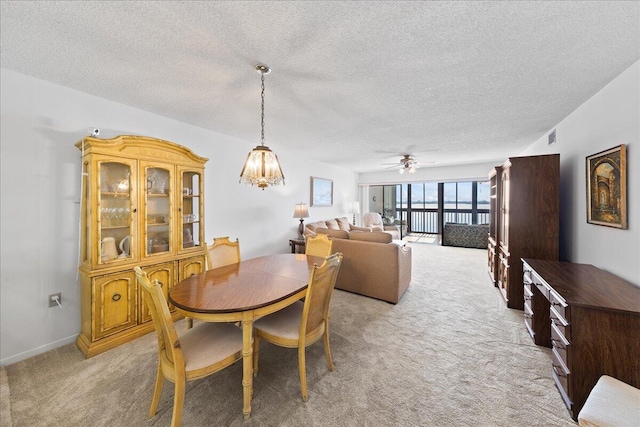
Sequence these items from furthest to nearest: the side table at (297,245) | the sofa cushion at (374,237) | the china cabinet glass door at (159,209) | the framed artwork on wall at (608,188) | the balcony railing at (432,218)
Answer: the balcony railing at (432,218)
the side table at (297,245)
the sofa cushion at (374,237)
the china cabinet glass door at (159,209)
the framed artwork on wall at (608,188)

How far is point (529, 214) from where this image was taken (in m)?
2.75

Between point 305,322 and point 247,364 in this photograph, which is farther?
point 305,322

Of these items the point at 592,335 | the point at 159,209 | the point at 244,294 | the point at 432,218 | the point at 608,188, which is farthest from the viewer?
the point at 432,218

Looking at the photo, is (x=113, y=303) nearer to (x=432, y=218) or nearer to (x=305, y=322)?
(x=305, y=322)

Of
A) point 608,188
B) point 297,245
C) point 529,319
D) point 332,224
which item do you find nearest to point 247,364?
point 529,319

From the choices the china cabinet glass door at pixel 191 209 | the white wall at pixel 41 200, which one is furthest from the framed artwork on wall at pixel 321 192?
the white wall at pixel 41 200

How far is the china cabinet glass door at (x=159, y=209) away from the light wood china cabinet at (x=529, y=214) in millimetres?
4038

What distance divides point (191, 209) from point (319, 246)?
174cm

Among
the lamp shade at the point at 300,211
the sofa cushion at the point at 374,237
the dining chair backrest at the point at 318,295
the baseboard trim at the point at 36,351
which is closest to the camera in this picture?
the dining chair backrest at the point at 318,295

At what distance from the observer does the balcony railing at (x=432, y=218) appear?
8337 mm

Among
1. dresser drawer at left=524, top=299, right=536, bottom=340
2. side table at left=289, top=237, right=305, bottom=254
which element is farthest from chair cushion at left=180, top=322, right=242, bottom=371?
side table at left=289, top=237, right=305, bottom=254

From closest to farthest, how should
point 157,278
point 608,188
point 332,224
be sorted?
point 608,188 < point 157,278 < point 332,224

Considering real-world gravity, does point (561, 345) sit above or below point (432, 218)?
below

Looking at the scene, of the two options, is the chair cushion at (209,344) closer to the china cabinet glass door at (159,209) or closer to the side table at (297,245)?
the china cabinet glass door at (159,209)
